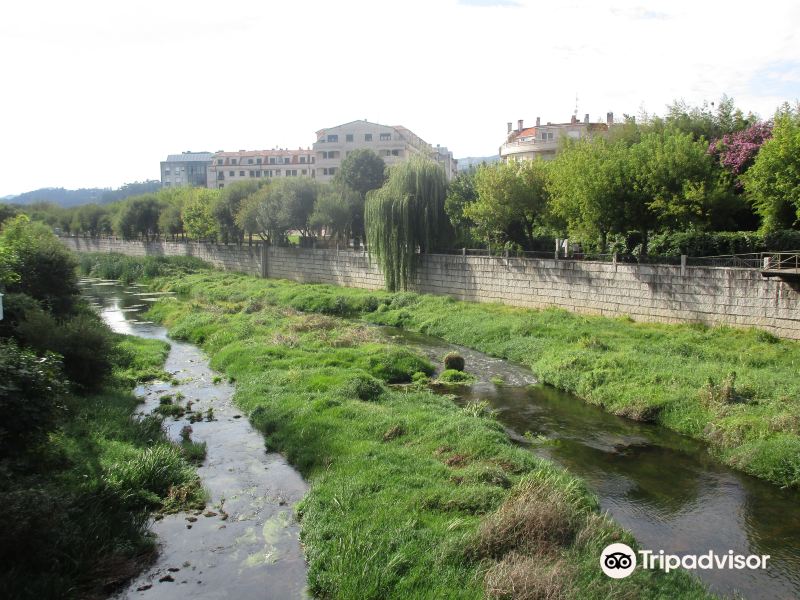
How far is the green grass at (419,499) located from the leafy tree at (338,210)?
28069 mm

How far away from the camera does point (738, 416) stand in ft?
46.5

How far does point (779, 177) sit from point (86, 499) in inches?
900

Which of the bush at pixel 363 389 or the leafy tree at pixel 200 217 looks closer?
the bush at pixel 363 389

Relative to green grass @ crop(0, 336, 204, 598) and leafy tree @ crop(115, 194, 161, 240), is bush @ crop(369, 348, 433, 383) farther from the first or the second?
leafy tree @ crop(115, 194, 161, 240)

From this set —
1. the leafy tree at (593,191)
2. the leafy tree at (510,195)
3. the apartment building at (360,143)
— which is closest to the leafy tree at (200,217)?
the apartment building at (360,143)

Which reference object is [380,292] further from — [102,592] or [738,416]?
[102,592]

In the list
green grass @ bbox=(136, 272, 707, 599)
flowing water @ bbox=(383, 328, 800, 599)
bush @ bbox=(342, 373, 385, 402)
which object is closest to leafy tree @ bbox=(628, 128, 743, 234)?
flowing water @ bbox=(383, 328, 800, 599)

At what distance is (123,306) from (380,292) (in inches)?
616

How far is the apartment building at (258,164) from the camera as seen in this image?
339ft

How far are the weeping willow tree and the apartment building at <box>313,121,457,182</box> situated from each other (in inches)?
1741

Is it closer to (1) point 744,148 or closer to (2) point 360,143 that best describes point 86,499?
(1) point 744,148

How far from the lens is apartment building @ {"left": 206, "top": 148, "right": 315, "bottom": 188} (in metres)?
103

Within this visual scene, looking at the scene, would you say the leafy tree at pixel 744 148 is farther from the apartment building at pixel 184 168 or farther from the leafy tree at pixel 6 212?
the apartment building at pixel 184 168

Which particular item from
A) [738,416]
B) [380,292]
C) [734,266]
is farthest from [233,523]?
[380,292]
